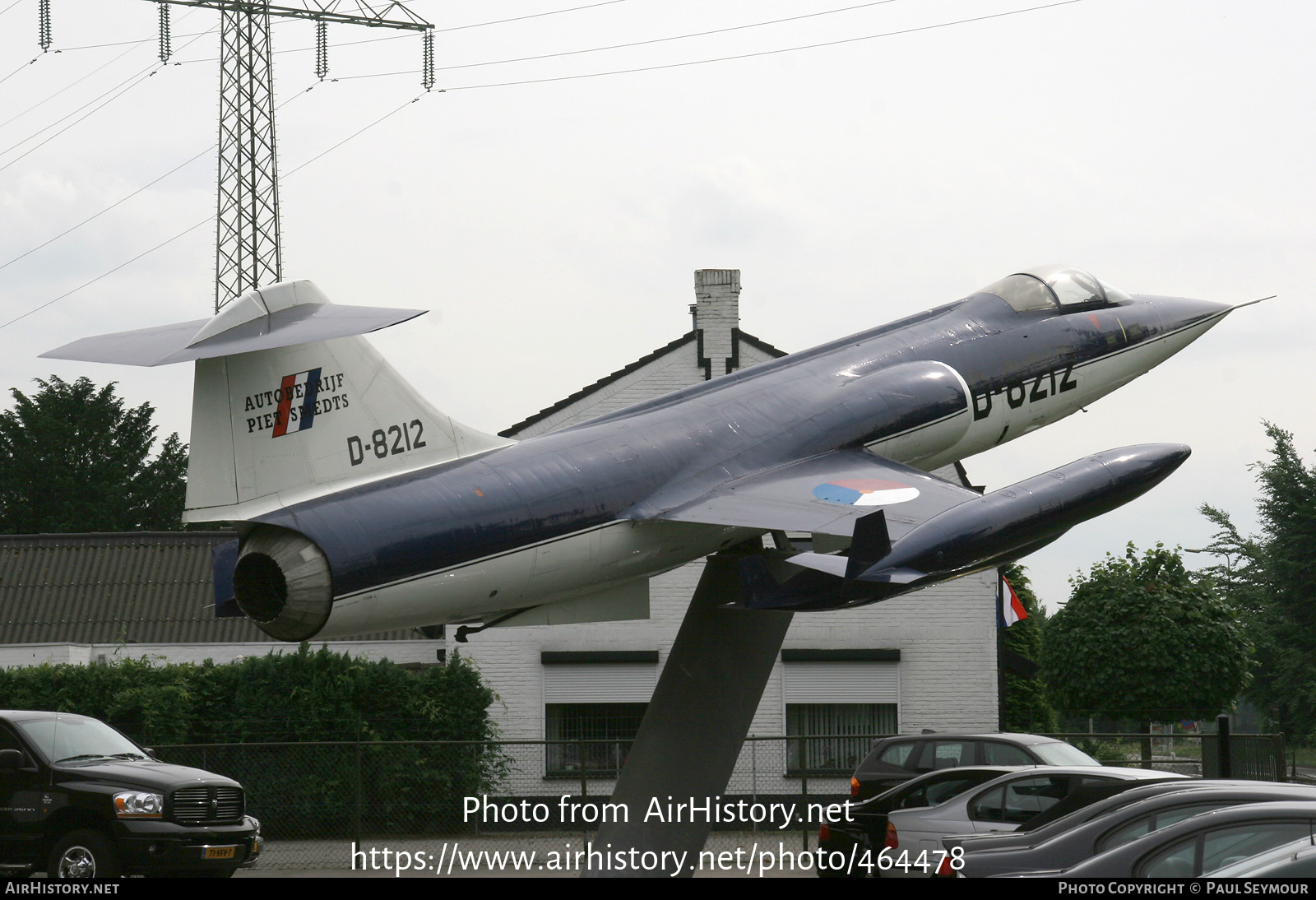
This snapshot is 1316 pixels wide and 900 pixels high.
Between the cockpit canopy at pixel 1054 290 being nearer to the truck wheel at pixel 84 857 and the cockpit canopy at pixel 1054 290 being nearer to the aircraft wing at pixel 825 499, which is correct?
the aircraft wing at pixel 825 499

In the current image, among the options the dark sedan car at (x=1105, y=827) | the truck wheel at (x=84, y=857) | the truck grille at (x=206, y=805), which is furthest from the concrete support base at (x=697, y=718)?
the truck wheel at (x=84, y=857)

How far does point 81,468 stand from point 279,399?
48.6 meters

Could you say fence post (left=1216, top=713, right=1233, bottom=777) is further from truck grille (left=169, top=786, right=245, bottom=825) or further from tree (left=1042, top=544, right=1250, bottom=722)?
truck grille (left=169, top=786, right=245, bottom=825)

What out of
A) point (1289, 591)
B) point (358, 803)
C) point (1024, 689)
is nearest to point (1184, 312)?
point (358, 803)

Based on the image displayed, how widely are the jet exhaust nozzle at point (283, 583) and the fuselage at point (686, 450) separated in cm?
8

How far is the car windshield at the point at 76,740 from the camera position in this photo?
14.6m

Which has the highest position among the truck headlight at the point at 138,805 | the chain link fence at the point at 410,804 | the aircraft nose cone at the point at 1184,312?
the aircraft nose cone at the point at 1184,312

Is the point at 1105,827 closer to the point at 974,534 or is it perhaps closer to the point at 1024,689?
the point at 974,534

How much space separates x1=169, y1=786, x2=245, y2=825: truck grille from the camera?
46.7 ft

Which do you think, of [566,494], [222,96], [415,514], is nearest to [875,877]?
[566,494]

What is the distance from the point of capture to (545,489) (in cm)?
1052

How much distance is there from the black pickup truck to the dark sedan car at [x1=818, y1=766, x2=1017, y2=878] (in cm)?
654

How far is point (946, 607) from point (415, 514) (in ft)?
54.8

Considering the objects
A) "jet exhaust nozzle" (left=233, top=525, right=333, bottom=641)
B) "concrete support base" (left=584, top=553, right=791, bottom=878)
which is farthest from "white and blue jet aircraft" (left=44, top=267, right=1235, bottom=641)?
"concrete support base" (left=584, top=553, right=791, bottom=878)
